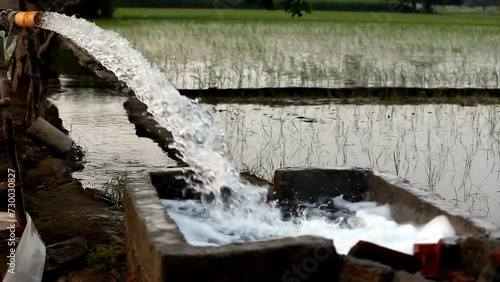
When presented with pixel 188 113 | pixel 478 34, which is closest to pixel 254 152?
pixel 188 113

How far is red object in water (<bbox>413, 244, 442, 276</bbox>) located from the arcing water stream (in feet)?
1.05

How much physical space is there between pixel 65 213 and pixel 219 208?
1.47 meters

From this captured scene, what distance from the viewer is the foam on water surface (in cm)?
276

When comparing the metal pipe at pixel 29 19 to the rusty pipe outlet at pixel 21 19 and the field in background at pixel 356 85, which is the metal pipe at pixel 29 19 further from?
the field in background at pixel 356 85

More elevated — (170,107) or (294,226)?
(170,107)

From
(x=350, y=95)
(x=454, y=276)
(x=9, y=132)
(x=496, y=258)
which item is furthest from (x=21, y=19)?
(x=350, y=95)

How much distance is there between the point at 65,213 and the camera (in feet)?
14.2

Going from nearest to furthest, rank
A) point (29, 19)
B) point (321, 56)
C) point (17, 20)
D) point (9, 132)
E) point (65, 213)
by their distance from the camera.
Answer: point (9, 132)
point (29, 19)
point (17, 20)
point (65, 213)
point (321, 56)

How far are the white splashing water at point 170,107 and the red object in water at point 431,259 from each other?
109 cm

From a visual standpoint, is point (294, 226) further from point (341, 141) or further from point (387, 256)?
point (341, 141)

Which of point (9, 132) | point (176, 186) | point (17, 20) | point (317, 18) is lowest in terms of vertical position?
point (317, 18)

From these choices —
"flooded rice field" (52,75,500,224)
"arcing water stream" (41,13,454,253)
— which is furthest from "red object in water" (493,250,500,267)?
"flooded rice field" (52,75,500,224)

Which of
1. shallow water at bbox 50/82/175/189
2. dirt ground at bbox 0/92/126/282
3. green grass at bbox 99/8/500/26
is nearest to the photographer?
dirt ground at bbox 0/92/126/282

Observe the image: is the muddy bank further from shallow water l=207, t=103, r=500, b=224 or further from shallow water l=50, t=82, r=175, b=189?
shallow water l=50, t=82, r=175, b=189
